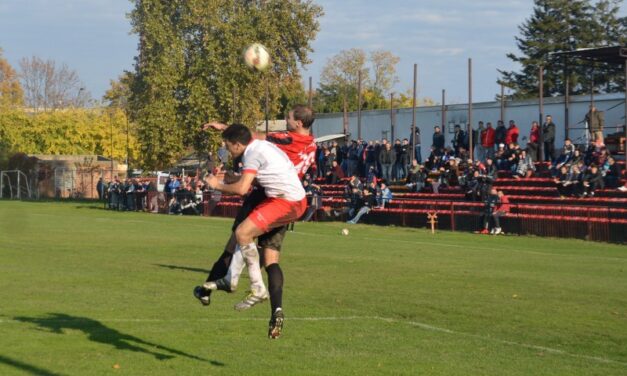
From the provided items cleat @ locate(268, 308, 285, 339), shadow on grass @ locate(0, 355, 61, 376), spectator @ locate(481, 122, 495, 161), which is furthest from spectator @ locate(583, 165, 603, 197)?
shadow on grass @ locate(0, 355, 61, 376)

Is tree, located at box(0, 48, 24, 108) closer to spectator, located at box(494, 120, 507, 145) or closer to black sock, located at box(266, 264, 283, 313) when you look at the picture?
spectator, located at box(494, 120, 507, 145)

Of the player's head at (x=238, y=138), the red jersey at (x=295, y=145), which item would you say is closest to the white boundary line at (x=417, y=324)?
the red jersey at (x=295, y=145)

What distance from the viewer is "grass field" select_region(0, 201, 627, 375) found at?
9.49 m

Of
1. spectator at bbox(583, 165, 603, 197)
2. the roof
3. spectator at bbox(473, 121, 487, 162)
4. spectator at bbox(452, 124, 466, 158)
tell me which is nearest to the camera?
spectator at bbox(583, 165, 603, 197)

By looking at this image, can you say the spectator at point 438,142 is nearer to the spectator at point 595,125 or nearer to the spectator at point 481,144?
the spectator at point 481,144

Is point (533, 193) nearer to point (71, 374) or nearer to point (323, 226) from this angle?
point (323, 226)

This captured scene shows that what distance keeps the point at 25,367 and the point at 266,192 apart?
2945mm

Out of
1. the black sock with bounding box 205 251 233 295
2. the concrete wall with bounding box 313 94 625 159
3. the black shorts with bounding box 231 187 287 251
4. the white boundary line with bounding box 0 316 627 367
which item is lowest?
the white boundary line with bounding box 0 316 627 367

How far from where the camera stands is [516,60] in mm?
84938

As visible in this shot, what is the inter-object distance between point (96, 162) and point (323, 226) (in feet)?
165

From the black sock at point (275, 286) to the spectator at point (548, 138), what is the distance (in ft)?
95.7

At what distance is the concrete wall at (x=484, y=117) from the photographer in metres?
44.0

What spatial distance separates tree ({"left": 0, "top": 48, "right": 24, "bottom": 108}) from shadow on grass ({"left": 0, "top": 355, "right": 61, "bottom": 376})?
108 m

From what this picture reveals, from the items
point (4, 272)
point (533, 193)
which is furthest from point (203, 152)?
point (4, 272)
